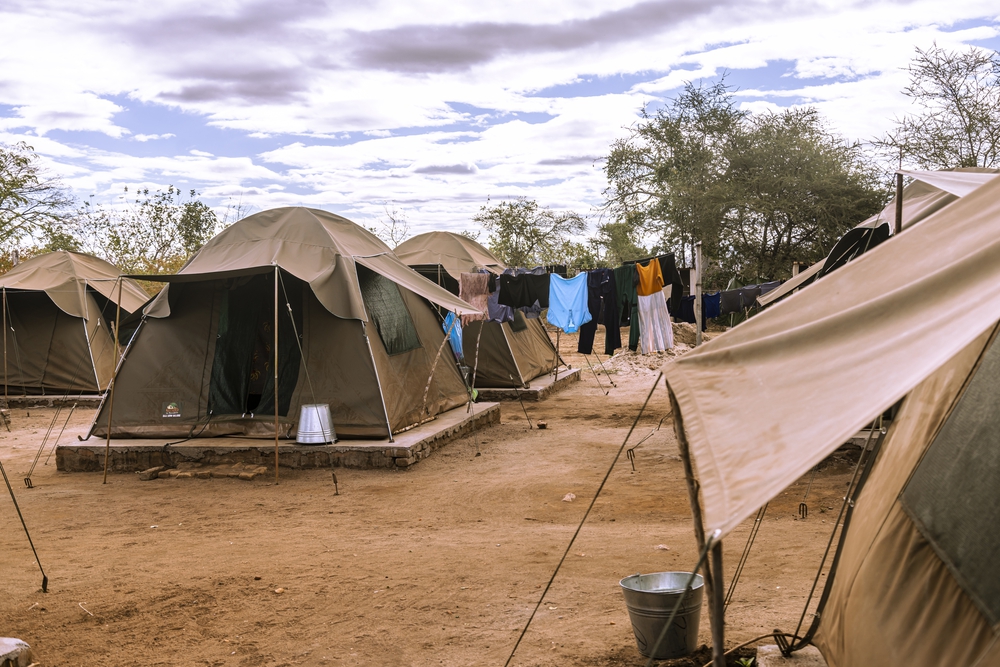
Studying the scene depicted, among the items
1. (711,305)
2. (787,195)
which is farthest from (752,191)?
(711,305)

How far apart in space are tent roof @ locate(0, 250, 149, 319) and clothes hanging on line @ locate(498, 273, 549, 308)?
25.3ft

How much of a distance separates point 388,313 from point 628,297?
133 inches

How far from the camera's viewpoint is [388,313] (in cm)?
1097

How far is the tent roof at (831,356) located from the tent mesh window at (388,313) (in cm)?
745

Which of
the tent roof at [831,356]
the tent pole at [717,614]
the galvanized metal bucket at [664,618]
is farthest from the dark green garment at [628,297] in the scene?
the tent pole at [717,614]

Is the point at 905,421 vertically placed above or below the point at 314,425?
above

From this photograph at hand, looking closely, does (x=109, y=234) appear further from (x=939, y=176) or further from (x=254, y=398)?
(x=939, y=176)

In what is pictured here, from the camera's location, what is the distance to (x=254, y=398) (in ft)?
35.0

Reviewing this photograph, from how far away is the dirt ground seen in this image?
4680 millimetres

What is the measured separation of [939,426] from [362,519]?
16.9 feet

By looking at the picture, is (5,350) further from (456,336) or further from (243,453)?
(456,336)

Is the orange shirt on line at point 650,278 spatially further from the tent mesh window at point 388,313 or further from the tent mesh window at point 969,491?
the tent mesh window at point 969,491

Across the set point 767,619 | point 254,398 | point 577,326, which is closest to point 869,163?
point 577,326

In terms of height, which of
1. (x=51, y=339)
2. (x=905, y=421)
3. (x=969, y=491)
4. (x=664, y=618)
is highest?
(x=51, y=339)
